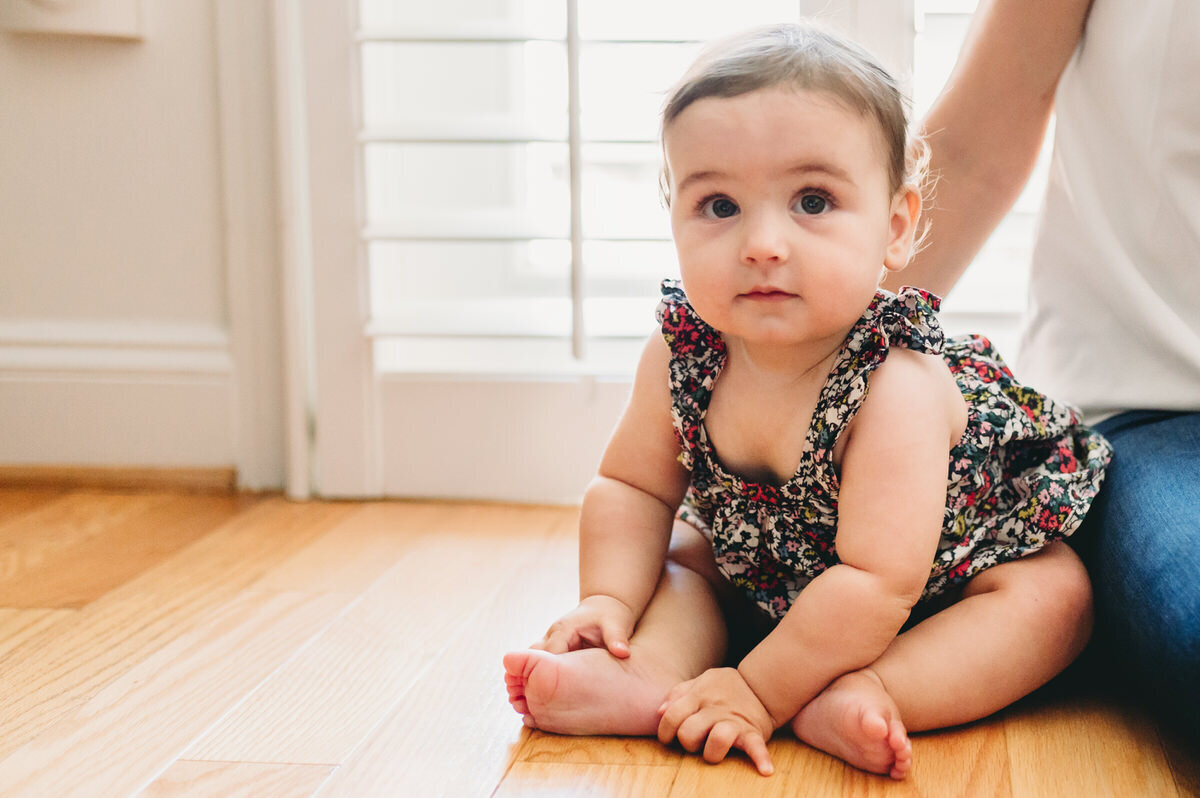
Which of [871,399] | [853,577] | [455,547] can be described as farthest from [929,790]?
[455,547]

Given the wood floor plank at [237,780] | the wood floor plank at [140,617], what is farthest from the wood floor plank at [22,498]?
the wood floor plank at [237,780]

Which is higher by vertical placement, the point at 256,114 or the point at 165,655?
the point at 256,114

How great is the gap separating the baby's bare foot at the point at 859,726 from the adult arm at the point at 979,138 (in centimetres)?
39

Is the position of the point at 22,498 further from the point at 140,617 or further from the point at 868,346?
the point at 868,346

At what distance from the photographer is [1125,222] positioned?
0.94m

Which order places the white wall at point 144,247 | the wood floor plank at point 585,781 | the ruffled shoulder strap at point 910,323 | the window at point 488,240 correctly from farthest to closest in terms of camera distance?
the white wall at point 144,247 → the window at point 488,240 → the ruffled shoulder strap at point 910,323 → the wood floor plank at point 585,781

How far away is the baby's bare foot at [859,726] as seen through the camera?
72 centimetres

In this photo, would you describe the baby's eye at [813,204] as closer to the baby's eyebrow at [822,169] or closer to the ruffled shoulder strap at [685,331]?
the baby's eyebrow at [822,169]

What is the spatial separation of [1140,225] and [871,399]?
0.31m

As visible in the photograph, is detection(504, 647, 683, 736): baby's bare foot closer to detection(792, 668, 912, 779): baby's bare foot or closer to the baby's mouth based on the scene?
detection(792, 668, 912, 779): baby's bare foot

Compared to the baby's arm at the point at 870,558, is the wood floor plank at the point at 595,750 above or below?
below

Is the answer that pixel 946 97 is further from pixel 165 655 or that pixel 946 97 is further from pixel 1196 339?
pixel 165 655

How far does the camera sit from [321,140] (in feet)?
4.44

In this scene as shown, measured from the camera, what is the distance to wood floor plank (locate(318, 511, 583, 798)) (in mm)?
721
